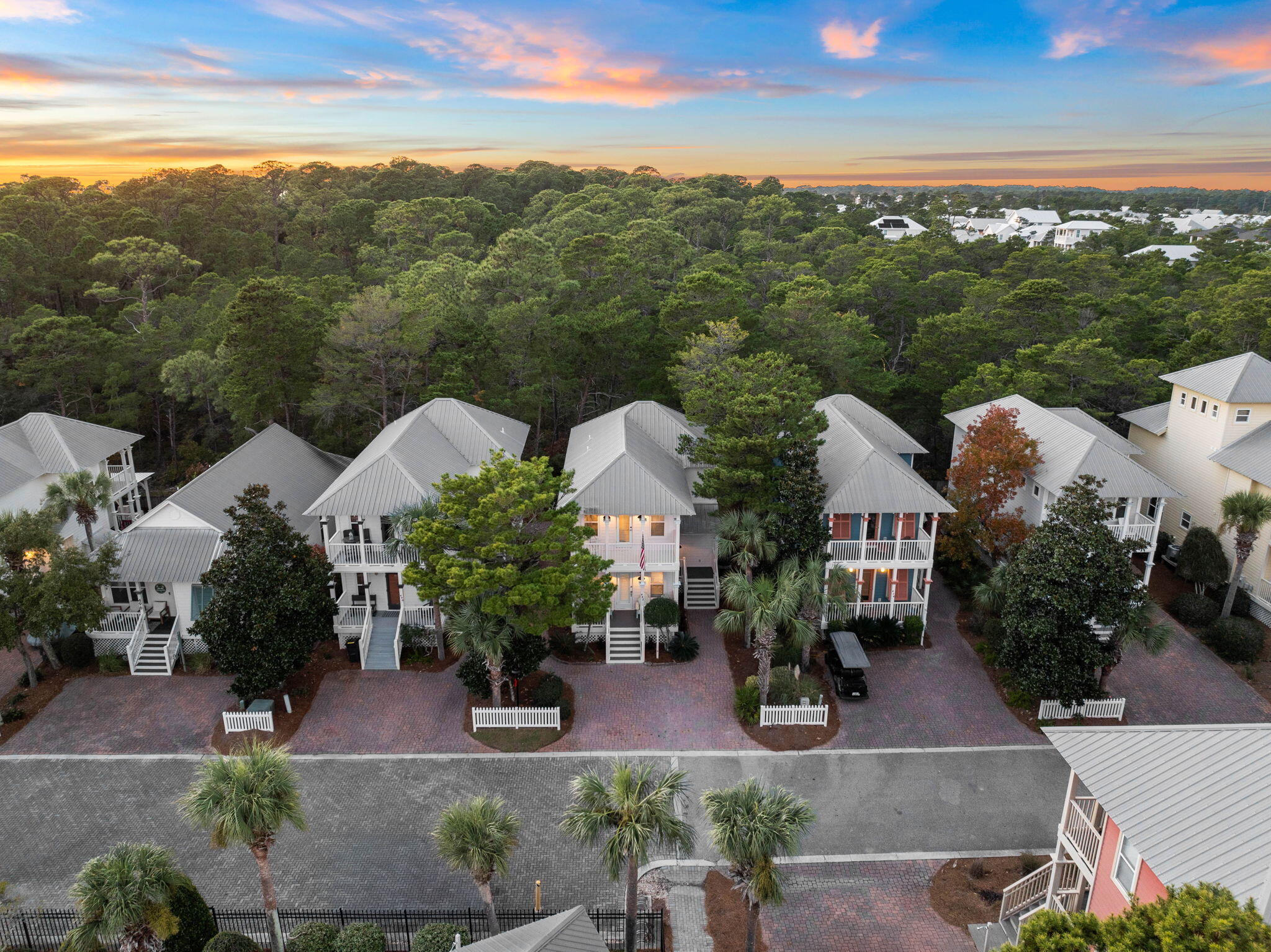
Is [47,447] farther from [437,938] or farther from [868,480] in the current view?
[868,480]

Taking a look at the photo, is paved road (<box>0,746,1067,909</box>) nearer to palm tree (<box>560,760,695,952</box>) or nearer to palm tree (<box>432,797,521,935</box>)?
palm tree (<box>432,797,521,935</box>)

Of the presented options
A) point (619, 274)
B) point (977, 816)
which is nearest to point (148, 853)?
point (977, 816)

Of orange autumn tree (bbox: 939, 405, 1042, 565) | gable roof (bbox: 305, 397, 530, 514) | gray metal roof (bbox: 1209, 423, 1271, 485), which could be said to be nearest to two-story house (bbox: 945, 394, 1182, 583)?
orange autumn tree (bbox: 939, 405, 1042, 565)

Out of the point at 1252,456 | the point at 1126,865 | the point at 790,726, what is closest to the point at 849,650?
the point at 790,726

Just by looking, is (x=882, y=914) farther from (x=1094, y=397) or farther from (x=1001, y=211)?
(x=1001, y=211)

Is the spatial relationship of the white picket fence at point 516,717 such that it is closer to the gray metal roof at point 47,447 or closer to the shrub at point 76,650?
the shrub at point 76,650

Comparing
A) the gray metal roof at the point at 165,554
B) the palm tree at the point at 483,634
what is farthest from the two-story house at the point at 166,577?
the palm tree at the point at 483,634
